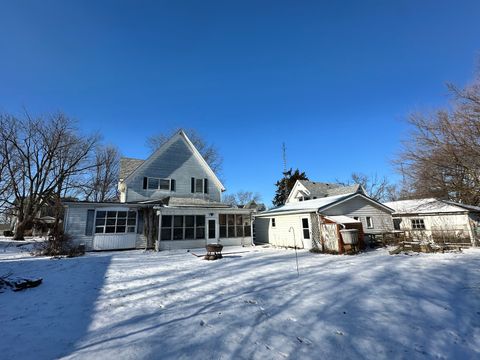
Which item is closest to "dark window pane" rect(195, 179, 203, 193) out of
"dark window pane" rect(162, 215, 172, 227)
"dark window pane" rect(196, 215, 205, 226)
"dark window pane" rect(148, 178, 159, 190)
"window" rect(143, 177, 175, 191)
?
"window" rect(143, 177, 175, 191)

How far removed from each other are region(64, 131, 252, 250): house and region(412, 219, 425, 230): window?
13.9 m

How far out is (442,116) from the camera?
55.3 ft

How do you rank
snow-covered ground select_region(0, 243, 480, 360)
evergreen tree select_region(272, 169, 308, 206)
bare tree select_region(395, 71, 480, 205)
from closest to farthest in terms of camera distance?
snow-covered ground select_region(0, 243, 480, 360) → bare tree select_region(395, 71, 480, 205) → evergreen tree select_region(272, 169, 308, 206)

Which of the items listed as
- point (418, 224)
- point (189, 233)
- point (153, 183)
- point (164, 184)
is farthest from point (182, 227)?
point (418, 224)

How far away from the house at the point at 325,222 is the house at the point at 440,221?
7.04 ft

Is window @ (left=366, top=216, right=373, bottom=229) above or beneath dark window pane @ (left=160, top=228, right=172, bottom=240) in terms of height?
above

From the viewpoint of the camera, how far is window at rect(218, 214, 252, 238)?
62.3ft

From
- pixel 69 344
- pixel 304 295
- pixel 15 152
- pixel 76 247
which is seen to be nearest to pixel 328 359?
pixel 304 295

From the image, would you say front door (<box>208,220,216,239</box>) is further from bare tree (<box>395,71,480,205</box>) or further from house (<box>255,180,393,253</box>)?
bare tree (<box>395,71,480,205</box>)

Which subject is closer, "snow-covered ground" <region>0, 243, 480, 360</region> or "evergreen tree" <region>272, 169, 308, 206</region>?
"snow-covered ground" <region>0, 243, 480, 360</region>

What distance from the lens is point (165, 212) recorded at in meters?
16.7

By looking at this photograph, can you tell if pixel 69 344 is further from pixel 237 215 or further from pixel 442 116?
pixel 442 116

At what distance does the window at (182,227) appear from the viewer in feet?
55.6

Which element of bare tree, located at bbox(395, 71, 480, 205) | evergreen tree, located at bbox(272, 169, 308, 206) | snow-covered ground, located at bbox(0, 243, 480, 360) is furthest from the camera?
evergreen tree, located at bbox(272, 169, 308, 206)
